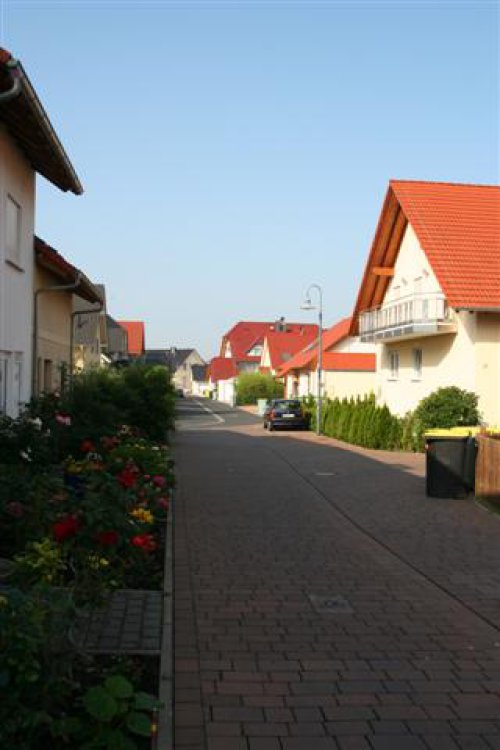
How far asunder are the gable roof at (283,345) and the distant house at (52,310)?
200ft

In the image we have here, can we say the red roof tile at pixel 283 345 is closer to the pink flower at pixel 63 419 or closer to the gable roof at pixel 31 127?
the gable roof at pixel 31 127

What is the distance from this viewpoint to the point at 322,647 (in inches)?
219

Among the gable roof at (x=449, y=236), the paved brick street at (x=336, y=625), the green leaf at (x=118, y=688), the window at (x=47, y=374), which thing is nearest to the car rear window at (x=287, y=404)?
the gable roof at (x=449, y=236)

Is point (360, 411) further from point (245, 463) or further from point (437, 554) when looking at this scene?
point (437, 554)

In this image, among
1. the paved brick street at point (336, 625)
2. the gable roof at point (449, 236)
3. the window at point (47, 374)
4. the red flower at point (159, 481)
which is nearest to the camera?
the paved brick street at point (336, 625)

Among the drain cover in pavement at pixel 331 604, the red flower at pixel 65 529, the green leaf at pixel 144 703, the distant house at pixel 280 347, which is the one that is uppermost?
the distant house at pixel 280 347

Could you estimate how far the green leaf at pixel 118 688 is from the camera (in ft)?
11.7

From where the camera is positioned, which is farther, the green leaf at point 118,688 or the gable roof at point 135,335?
the gable roof at point 135,335

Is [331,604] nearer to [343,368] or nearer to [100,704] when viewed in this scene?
[100,704]

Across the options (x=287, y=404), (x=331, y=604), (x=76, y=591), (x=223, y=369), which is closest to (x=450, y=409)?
(x=287, y=404)

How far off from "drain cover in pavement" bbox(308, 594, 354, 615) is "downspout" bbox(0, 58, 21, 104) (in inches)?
205

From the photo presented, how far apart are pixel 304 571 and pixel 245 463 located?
12230mm

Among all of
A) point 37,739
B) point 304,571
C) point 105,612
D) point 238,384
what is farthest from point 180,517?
point 238,384

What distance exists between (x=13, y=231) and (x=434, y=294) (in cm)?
1649
